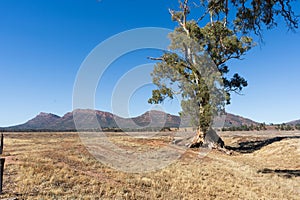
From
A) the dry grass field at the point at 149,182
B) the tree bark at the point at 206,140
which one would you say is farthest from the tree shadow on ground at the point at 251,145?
the dry grass field at the point at 149,182

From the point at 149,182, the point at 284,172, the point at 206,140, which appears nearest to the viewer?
the point at 149,182

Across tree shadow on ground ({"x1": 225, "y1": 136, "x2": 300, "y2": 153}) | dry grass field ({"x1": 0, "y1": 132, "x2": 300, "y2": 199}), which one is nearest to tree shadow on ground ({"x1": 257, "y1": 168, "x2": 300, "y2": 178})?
dry grass field ({"x1": 0, "y1": 132, "x2": 300, "y2": 199})

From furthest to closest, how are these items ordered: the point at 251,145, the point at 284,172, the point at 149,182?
the point at 251,145 < the point at 284,172 < the point at 149,182

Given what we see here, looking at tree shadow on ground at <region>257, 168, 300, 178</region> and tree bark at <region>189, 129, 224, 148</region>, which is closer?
tree shadow on ground at <region>257, 168, 300, 178</region>

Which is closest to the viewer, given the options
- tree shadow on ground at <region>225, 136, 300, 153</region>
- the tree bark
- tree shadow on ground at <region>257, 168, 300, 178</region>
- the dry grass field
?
the dry grass field

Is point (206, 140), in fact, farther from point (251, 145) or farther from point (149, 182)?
point (149, 182)

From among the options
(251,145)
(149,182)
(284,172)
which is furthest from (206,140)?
(149,182)

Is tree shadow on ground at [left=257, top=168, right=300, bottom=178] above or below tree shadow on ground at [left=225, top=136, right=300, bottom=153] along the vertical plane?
below

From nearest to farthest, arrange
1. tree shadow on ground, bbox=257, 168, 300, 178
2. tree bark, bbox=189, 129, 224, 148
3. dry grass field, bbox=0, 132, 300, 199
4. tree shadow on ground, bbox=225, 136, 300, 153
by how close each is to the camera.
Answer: dry grass field, bbox=0, 132, 300, 199, tree shadow on ground, bbox=257, 168, 300, 178, tree bark, bbox=189, 129, 224, 148, tree shadow on ground, bbox=225, 136, 300, 153

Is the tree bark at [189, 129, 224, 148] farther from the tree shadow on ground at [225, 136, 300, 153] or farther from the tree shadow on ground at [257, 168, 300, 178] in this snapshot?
the tree shadow on ground at [257, 168, 300, 178]

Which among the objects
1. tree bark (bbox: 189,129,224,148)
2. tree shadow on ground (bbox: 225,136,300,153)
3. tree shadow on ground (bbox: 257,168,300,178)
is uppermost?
tree bark (bbox: 189,129,224,148)

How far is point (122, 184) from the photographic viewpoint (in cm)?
1067

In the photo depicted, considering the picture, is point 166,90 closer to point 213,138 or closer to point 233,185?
point 213,138

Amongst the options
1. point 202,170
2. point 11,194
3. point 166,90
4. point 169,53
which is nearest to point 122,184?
point 11,194
